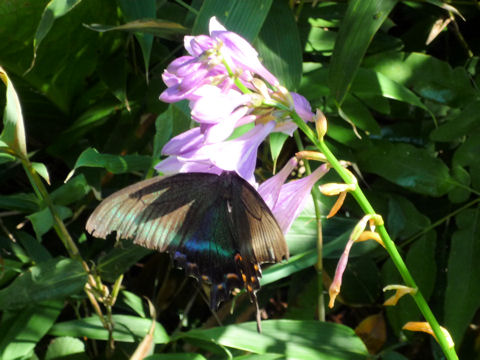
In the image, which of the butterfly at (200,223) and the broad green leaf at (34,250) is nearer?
the butterfly at (200,223)

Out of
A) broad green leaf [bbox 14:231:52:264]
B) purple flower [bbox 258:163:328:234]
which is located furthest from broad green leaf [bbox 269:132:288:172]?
broad green leaf [bbox 14:231:52:264]

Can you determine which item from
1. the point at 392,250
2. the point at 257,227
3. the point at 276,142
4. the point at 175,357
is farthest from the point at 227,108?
the point at 175,357

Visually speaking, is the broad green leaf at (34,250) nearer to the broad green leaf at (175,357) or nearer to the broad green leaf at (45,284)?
the broad green leaf at (45,284)

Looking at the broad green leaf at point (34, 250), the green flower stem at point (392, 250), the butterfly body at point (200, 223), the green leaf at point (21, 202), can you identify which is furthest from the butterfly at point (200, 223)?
the broad green leaf at point (34, 250)

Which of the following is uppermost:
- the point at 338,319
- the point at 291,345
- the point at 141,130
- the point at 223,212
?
the point at 223,212

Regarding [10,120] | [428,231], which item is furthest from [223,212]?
[428,231]

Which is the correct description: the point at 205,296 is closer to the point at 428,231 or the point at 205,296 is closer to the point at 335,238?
the point at 335,238

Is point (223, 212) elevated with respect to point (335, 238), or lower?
elevated

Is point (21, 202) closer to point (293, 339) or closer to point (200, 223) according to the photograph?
point (200, 223)
